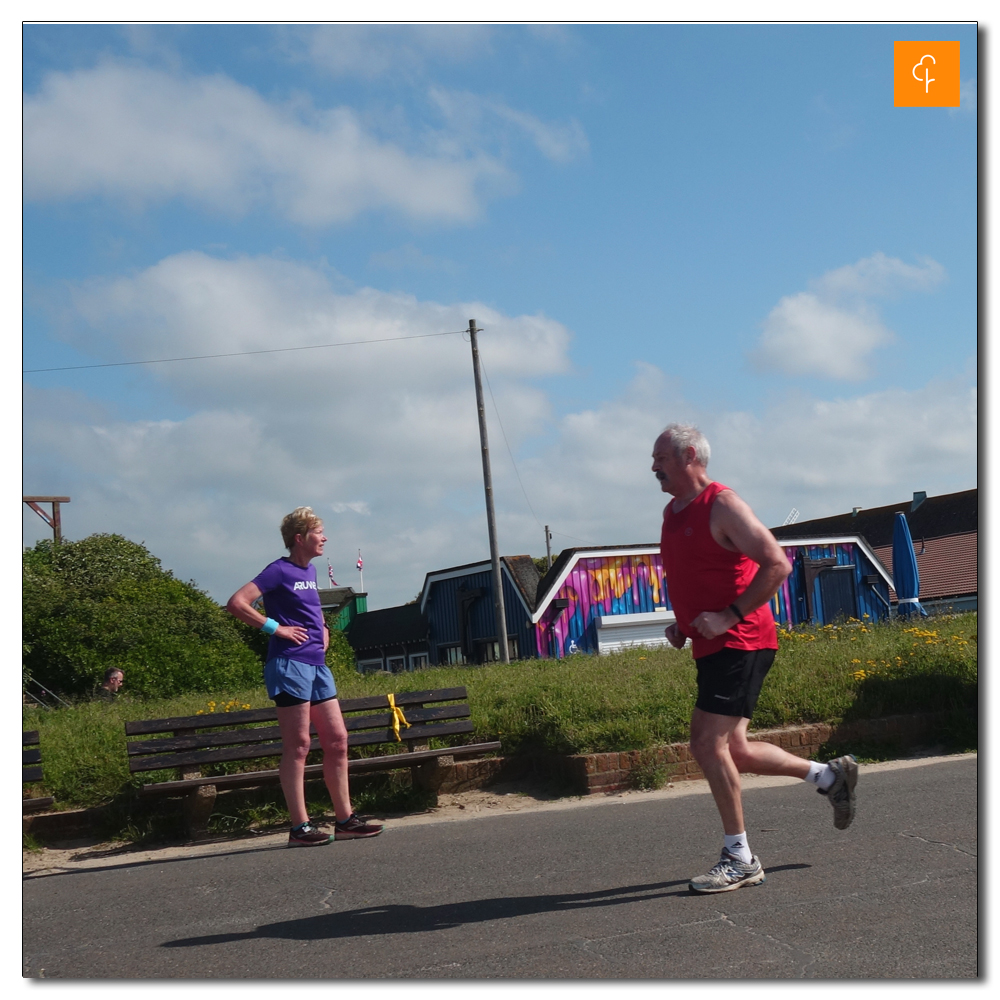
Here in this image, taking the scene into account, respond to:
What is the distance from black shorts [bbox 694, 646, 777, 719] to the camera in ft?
13.9

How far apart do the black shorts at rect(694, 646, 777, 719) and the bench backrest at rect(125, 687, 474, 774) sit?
362 cm

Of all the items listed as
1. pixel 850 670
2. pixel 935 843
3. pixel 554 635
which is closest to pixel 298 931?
pixel 935 843

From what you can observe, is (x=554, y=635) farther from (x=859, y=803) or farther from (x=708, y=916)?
(x=708, y=916)

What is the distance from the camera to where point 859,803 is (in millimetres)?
6051

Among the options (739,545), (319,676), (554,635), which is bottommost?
(554,635)

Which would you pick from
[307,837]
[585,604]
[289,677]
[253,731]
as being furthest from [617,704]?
[585,604]

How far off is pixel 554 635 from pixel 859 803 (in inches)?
886

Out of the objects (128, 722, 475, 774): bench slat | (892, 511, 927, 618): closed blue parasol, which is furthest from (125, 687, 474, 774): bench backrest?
(892, 511, 927, 618): closed blue parasol

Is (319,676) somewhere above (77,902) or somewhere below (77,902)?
above

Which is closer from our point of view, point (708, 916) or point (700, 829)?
point (708, 916)

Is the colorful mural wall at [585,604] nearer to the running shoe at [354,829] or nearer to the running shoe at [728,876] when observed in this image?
the running shoe at [354,829]

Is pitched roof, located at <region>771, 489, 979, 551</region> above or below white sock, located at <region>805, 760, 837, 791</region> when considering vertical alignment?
above

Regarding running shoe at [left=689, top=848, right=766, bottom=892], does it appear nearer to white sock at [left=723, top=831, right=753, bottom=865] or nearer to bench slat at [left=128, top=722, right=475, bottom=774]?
white sock at [left=723, top=831, right=753, bottom=865]

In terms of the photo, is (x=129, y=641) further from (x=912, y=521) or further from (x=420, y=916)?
(x=912, y=521)
